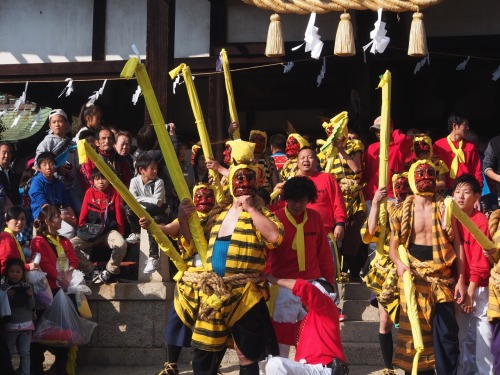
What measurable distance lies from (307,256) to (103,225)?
2610 mm

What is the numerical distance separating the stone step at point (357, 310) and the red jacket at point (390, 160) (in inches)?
51.6

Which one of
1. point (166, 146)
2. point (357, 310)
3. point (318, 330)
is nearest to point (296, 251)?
point (318, 330)

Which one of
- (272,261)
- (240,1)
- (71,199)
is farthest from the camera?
(240,1)

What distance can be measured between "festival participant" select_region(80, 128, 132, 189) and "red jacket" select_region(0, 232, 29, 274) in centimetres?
178

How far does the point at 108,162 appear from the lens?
11492 mm

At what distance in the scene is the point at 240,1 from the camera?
44.4 feet

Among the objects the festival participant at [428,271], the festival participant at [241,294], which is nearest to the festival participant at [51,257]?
the festival participant at [241,294]

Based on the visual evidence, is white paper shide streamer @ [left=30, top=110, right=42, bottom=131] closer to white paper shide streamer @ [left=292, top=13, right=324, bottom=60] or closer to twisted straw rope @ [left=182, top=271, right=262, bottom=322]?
white paper shide streamer @ [left=292, top=13, right=324, bottom=60]

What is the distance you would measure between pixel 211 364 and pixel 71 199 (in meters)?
3.62

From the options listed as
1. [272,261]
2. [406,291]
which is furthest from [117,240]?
[406,291]

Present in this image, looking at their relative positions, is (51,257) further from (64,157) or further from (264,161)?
(264,161)

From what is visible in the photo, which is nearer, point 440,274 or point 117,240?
point 440,274

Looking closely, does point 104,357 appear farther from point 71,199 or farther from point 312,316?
point 312,316

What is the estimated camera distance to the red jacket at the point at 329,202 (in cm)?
1048
